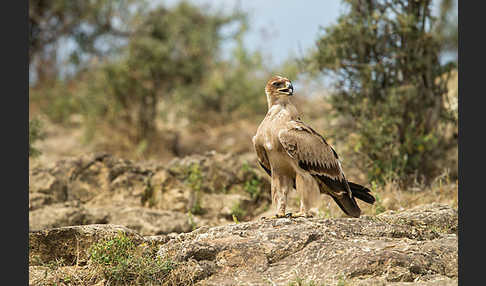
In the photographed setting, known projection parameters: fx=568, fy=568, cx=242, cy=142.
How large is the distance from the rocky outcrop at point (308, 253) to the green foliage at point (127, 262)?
116mm

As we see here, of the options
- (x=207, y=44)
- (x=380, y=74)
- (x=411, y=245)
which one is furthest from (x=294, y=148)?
(x=207, y=44)

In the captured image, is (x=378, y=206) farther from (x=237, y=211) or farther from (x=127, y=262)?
(x=127, y=262)

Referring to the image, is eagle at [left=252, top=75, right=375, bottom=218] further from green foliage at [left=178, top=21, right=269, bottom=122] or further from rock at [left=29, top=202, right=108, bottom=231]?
green foliage at [left=178, top=21, right=269, bottom=122]

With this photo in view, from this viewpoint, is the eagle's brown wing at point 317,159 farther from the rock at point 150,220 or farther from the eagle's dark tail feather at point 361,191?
the rock at point 150,220

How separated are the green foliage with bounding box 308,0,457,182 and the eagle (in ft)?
11.7

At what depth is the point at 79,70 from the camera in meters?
18.9

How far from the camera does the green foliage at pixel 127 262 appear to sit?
482 centimetres

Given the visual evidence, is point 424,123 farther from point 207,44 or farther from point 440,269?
point 207,44

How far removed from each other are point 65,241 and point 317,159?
269cm

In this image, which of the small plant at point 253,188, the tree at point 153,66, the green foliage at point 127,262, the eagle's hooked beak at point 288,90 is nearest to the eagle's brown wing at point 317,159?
the eagle's hooked beak at point 288,90

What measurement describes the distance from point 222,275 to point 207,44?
1388 centimetres

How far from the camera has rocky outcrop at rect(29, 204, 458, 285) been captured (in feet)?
14.9

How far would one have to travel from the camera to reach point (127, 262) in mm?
4871

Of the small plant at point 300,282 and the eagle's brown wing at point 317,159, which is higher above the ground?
the eagle's brown wing at point 317,159
